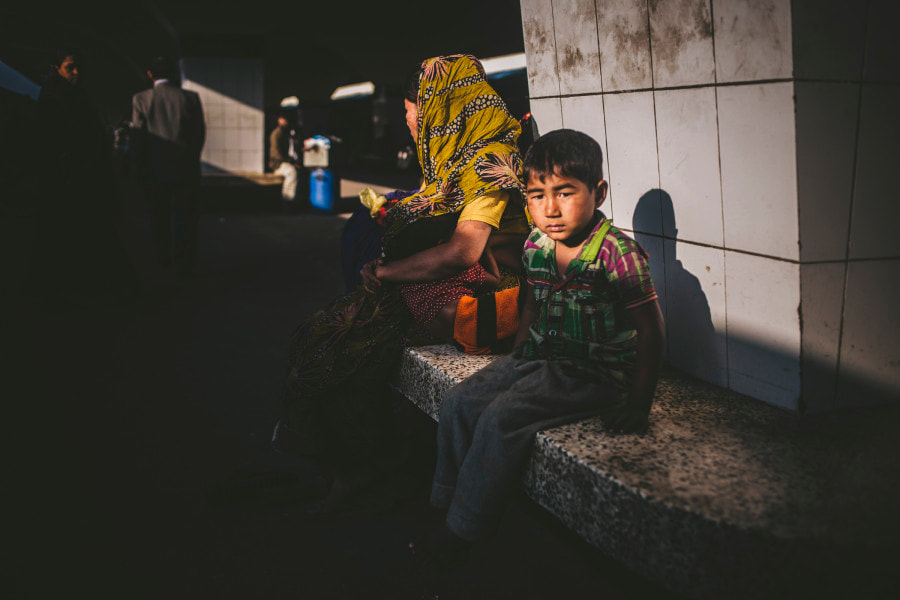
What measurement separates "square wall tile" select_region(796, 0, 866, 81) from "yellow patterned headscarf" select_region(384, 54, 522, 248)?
0.87m

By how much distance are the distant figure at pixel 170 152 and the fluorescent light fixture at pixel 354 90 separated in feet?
78.3

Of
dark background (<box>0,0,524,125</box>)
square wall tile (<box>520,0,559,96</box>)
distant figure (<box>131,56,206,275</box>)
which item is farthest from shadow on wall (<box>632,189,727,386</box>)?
dark background (<box>0,0,524,125</box>)

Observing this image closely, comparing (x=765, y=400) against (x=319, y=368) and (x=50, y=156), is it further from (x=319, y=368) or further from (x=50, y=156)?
(x=50, y=156)

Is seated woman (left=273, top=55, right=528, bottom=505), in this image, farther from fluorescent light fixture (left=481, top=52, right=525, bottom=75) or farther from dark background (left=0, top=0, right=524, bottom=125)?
fluorescent light fixture (left=481, top=52, right=525, bottom=75)

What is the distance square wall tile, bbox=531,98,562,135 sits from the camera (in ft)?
8.59

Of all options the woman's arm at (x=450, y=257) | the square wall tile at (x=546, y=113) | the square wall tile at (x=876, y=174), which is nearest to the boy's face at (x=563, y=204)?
the woman's arm at (x=450, y=257)

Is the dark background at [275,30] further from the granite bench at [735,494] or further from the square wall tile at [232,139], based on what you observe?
the granite bench at [735,494]

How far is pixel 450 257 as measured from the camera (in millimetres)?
2107

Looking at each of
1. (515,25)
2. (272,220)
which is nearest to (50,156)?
(272,220)

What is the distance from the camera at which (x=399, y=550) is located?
2.09 m

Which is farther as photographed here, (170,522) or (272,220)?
(272,220)

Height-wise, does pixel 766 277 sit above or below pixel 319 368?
above

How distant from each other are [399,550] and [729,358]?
47.0 inches

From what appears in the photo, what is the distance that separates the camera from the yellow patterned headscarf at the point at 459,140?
2.14 m
